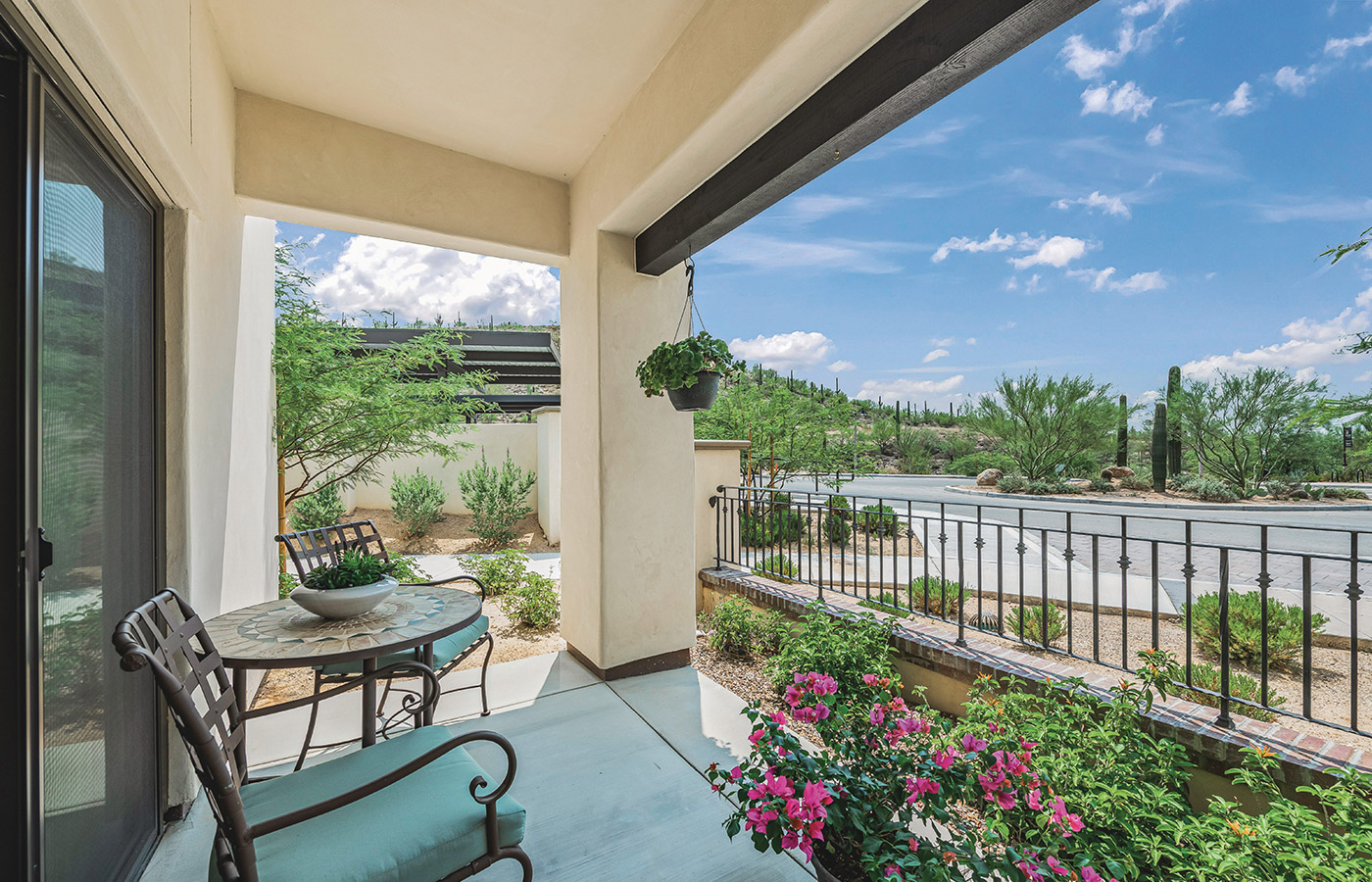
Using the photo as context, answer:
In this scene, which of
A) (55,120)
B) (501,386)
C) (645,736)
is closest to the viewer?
(55,120)

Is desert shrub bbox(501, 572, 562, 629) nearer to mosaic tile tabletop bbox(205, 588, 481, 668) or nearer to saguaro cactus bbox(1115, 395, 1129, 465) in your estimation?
mosaic tile tabletop bbox(205, 588, 481, 668)

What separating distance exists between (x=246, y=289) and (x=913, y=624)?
151 inches

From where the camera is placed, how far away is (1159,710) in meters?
1.88

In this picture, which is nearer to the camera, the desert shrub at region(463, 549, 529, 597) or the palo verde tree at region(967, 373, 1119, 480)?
the desert shrub at region(463, 549, 529, 597)

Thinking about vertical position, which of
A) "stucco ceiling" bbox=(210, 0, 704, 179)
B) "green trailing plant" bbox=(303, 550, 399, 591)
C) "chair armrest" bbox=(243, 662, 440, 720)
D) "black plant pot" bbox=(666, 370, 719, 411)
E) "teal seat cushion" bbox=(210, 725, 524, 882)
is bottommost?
"teal seat cushion" bbox=(210, 725, 524, 882)

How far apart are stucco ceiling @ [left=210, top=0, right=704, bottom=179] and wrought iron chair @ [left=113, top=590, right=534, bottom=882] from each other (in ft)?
6.80

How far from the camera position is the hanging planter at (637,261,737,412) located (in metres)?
2.47

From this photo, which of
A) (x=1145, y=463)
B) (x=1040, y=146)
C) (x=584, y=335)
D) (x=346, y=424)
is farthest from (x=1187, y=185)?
(x=346, y=424)

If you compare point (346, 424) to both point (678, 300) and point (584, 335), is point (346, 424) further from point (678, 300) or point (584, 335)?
point (678, 300)

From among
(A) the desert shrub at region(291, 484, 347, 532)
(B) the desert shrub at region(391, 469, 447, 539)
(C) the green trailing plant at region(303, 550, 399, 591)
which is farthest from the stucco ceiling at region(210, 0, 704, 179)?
(B) the desert shrub at region(391, 469, 447, 539)

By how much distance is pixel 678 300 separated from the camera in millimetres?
3076

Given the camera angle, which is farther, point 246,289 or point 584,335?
point 584,335

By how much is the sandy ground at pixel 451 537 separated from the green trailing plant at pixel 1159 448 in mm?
14620

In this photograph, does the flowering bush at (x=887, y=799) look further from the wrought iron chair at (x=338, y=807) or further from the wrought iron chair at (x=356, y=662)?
the wrought iron chair at (x=356, y=662)
